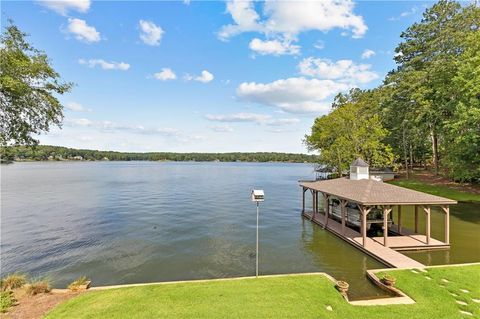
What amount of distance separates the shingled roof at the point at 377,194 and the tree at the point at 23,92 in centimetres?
1406

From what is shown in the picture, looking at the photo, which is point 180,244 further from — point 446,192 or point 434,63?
point 434,63

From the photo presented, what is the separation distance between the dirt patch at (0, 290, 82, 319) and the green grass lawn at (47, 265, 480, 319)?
0.41 metres

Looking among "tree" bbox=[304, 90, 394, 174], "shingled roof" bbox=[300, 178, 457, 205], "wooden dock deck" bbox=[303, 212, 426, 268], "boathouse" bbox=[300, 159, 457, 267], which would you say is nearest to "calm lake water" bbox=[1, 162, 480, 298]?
"wooden dock deck" bbox=[303, 212, 426, 268]

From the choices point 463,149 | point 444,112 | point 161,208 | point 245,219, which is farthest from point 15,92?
point 444,112

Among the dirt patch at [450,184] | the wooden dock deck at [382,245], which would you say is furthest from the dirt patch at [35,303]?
the dirt patch at [450,184]

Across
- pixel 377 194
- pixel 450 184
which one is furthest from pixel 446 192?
pixel 377 194

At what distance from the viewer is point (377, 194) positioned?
14.7m

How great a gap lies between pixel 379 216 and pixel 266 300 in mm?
11972

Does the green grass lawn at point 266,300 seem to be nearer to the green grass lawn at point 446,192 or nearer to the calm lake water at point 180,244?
the calm lake water at point 180,244

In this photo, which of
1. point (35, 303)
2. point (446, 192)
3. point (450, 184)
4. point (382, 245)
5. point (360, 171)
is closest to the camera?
point (35, 303)

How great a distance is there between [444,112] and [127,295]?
115 feet

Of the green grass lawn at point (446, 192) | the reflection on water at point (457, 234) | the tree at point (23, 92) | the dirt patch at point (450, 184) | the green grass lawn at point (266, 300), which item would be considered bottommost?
the reflection on water at point (457, 234)

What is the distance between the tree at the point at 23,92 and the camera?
9.12m

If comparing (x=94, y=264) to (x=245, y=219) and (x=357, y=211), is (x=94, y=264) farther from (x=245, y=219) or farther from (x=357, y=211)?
(x=357, y=211)
